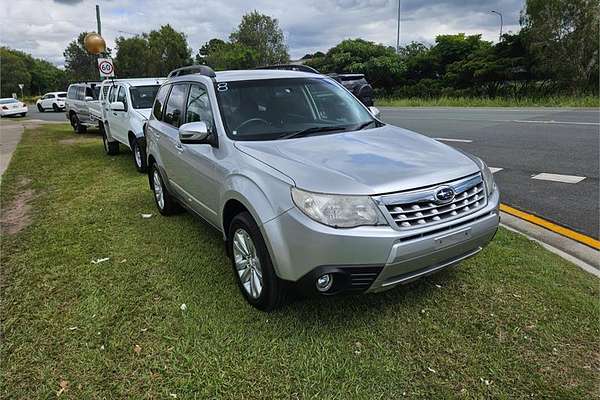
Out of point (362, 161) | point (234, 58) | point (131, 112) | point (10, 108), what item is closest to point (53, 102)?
point (10, 108)

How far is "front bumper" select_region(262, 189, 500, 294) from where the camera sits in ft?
9.02

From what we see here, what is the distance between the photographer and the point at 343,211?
110 inches

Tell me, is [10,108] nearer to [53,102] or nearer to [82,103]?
[53,102]

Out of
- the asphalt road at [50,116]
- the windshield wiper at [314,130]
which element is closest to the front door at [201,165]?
the windshield wiper at [314,130]

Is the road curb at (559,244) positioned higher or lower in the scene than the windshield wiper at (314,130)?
lower

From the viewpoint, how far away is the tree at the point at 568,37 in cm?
2373

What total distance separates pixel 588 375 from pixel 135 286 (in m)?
3.30

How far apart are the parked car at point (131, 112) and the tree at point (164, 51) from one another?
186 feet

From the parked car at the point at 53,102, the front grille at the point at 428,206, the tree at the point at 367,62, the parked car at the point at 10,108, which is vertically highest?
the tree at the point at 367,62

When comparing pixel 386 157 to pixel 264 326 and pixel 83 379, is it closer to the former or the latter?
pixel 264 326

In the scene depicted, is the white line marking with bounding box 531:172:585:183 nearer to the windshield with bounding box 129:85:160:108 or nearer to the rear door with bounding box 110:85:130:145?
the windshield with bounding box 129:85:160:108

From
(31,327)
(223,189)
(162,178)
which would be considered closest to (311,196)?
(223,189)

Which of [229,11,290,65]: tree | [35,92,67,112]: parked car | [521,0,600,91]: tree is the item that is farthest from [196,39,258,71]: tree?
[521,0,600,91]: tree

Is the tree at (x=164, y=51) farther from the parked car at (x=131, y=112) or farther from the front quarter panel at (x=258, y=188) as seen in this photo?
the front quarter panel at (x=258, y=188)
